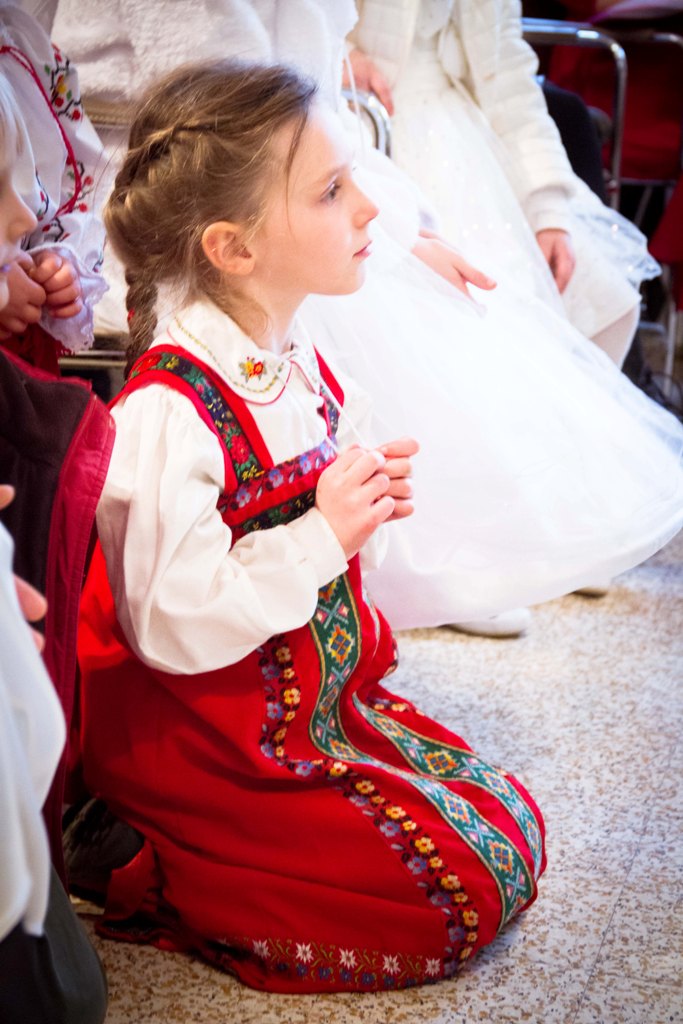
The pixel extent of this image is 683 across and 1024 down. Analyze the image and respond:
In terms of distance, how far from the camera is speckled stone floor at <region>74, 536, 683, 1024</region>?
0.91 meters

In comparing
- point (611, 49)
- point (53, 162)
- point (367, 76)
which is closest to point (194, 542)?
point (53, 162)

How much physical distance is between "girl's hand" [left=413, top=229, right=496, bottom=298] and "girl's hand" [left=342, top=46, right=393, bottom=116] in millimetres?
352

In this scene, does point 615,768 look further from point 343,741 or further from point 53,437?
point 53,437

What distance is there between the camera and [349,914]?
933 mm

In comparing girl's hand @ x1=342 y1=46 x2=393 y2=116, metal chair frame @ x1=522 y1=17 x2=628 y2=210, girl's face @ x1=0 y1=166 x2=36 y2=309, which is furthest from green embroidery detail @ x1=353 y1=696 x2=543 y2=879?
metal chair frame @ x1=522 y1=17 x2=628 y2=210

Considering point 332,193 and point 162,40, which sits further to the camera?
point 162,40

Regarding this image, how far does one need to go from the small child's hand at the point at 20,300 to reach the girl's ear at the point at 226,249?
162 mm

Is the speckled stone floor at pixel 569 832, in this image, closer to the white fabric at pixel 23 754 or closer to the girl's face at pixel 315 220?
the white fabric at pixel 23 754

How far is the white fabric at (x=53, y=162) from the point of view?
107cm

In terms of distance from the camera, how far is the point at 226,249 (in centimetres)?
98

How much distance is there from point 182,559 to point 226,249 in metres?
0.28

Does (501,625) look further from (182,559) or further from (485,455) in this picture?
(182,559)

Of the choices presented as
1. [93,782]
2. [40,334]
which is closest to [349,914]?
[93,782]

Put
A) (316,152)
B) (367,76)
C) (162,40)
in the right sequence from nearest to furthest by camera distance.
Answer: (316,152) < (162,40) < (367,76)
